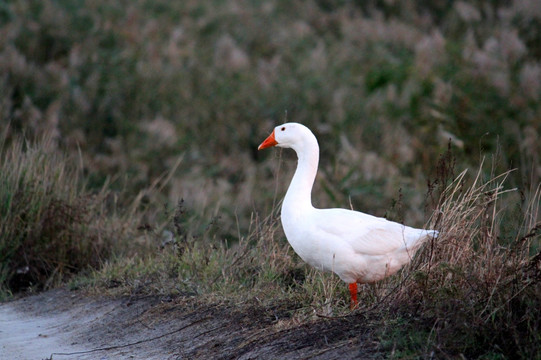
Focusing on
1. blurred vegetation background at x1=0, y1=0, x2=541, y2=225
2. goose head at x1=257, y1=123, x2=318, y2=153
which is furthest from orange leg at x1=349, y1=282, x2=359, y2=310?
blurred vegetation background at x1=0, y1=0, x2=541, y2=225

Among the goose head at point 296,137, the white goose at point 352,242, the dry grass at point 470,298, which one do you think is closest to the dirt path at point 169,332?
the dry grass at point 470,298

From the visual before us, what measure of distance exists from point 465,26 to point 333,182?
8288mm

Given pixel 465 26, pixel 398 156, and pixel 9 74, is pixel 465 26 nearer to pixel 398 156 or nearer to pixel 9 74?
pixel 398 156

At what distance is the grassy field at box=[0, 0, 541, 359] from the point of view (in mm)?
5223

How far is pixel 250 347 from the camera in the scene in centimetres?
498

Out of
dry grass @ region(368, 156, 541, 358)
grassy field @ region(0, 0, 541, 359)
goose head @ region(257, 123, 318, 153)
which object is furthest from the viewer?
goose head @ region(257, 123, 318, 153)

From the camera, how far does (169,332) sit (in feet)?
18.7

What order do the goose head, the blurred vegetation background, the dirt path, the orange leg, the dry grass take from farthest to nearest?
the blurred vegetation background → the goose head → the orange leg → the dirt path → the dry grass

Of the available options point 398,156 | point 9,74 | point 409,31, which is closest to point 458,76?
point 398,156

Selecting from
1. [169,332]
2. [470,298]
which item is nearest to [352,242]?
[470,298]

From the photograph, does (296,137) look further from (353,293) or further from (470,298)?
(470,298)

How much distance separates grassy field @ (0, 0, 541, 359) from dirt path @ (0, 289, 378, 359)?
0.66ft

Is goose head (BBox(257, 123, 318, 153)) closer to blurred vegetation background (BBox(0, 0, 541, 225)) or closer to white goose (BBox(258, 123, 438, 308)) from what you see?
white goose (BBox(258, 123, 438, 308))

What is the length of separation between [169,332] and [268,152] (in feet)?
27.1
